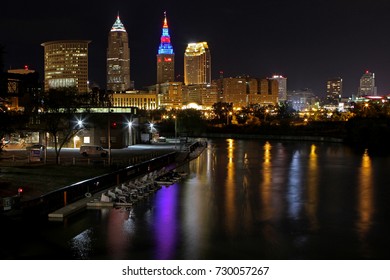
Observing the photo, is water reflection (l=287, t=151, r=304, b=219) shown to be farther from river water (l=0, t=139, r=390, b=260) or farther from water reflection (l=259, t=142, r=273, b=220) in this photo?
water reflection (l=259, t=142, r=273, b=220)

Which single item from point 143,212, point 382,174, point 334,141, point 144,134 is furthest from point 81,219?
point 334,141

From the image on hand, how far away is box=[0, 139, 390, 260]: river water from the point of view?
17.3 meters

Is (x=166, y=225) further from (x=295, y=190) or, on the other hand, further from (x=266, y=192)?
(x=295, y=190)

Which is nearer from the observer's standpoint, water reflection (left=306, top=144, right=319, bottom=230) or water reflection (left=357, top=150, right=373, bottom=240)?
water reflection (left=357, top=150, right=373, bottom=240)

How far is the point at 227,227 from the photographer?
21.1 metres

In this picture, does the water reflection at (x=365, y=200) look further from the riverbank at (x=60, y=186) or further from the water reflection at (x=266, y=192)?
the riverbank at (x=60, y=186)

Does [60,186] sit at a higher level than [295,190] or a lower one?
higher

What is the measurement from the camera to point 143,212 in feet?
78.7

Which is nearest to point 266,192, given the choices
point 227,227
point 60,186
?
point 227,227

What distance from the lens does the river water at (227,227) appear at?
1734 centimetres

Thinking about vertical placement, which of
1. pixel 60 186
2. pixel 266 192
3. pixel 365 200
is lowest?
pixel 365 200

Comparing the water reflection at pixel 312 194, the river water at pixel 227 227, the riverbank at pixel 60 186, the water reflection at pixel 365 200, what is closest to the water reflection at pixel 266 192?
the river water at pixel 227 227

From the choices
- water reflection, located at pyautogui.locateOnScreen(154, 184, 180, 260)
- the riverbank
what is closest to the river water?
water reflection, located at pyautogui.locateOnScreen(154, 184, 180, 260)
